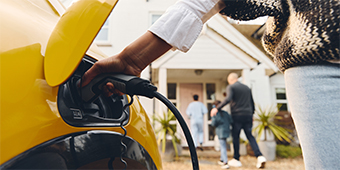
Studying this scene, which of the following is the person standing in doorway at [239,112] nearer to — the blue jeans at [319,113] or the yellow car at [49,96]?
the blue jeans at [319,113]

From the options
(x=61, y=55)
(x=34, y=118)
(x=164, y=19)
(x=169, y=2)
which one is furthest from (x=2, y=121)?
(x=169, y=2)

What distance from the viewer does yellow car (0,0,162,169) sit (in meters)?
0.45

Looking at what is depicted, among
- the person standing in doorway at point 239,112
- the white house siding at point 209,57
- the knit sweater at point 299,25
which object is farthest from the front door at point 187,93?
the knit sweater at point 299,25

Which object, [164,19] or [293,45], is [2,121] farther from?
[293,45]

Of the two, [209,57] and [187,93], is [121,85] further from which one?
[187,93]

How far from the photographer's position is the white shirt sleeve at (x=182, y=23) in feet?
1.88

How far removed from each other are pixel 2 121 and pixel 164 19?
1.44 ft

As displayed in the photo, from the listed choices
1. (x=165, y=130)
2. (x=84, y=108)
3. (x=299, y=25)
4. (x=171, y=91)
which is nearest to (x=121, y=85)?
(x=84, y=108)

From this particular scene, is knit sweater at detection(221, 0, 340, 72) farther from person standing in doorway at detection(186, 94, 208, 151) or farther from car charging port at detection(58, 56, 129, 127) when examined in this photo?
person standing in doorway at detection(186, 94, 208, 151)

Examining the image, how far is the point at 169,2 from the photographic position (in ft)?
26.2

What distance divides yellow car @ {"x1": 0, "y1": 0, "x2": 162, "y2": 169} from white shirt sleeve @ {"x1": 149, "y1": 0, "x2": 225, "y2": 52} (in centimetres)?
15

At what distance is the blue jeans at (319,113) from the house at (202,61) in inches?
218

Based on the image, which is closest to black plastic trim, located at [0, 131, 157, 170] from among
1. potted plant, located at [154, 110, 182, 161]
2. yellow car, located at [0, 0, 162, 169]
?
yellow car, located at [0, 0, 162, 169]

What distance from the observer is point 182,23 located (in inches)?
23.4
